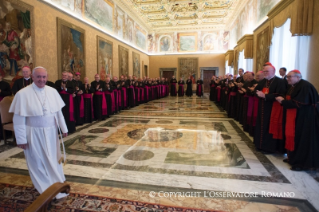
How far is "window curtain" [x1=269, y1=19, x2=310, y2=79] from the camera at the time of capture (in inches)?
216

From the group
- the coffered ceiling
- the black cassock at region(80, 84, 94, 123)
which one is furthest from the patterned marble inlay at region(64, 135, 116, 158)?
the coffered ceiling

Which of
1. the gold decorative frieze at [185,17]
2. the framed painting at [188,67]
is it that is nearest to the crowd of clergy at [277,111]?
the gold decorative frieze at [185,17]

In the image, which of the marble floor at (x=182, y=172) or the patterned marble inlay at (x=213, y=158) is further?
the patterned marble inlay at (x=213, y=158)

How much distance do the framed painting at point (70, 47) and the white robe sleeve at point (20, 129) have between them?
5.92 m

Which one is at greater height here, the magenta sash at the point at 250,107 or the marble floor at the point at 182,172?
the magenta sash at the point at 250,107

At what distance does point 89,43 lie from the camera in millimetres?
10227

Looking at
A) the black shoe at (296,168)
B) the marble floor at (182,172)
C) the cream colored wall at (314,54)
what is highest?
the cream colored wall at (314,54)

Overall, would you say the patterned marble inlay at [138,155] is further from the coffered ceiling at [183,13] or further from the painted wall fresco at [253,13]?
the coffered ceiling at [183,13]

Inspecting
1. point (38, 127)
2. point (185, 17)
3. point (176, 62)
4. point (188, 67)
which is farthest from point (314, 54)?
point (176, 62)

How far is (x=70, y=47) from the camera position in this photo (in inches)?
341

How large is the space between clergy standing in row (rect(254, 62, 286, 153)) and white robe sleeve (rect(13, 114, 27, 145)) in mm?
4248

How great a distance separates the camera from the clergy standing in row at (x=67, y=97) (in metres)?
6.17

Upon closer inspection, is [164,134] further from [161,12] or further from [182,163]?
[161,12]

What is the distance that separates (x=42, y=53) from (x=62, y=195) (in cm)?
589
